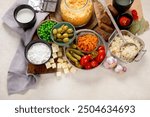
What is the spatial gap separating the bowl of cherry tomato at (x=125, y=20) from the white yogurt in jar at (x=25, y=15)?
341 mm

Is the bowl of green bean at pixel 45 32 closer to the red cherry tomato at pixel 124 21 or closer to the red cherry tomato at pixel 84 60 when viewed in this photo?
the red cherry tomato at pixel 84 60

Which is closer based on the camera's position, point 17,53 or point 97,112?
point 97,112

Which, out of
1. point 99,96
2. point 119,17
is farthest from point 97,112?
point 119,17

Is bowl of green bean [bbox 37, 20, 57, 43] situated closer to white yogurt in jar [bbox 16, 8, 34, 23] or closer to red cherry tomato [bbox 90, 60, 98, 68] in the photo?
white yogurt in jar [bbox 16, 8, 34, 23]

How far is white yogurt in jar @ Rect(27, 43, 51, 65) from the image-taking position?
1.26m

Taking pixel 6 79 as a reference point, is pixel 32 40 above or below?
above

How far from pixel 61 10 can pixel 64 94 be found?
0.32 metres

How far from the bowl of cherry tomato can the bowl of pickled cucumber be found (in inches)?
7.0

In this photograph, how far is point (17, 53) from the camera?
131 cm

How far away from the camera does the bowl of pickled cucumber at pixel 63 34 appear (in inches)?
49.0

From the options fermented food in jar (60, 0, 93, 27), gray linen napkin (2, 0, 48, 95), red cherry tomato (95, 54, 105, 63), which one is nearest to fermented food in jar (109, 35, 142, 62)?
red cherry tomato (95, 54, 105, 63)

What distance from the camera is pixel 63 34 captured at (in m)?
1.25

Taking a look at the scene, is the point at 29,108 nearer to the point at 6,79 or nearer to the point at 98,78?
the point at 6,79

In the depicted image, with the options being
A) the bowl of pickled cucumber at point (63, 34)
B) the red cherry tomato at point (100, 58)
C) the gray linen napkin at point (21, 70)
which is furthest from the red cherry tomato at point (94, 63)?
the gray linen napkin at point (21, 70)
